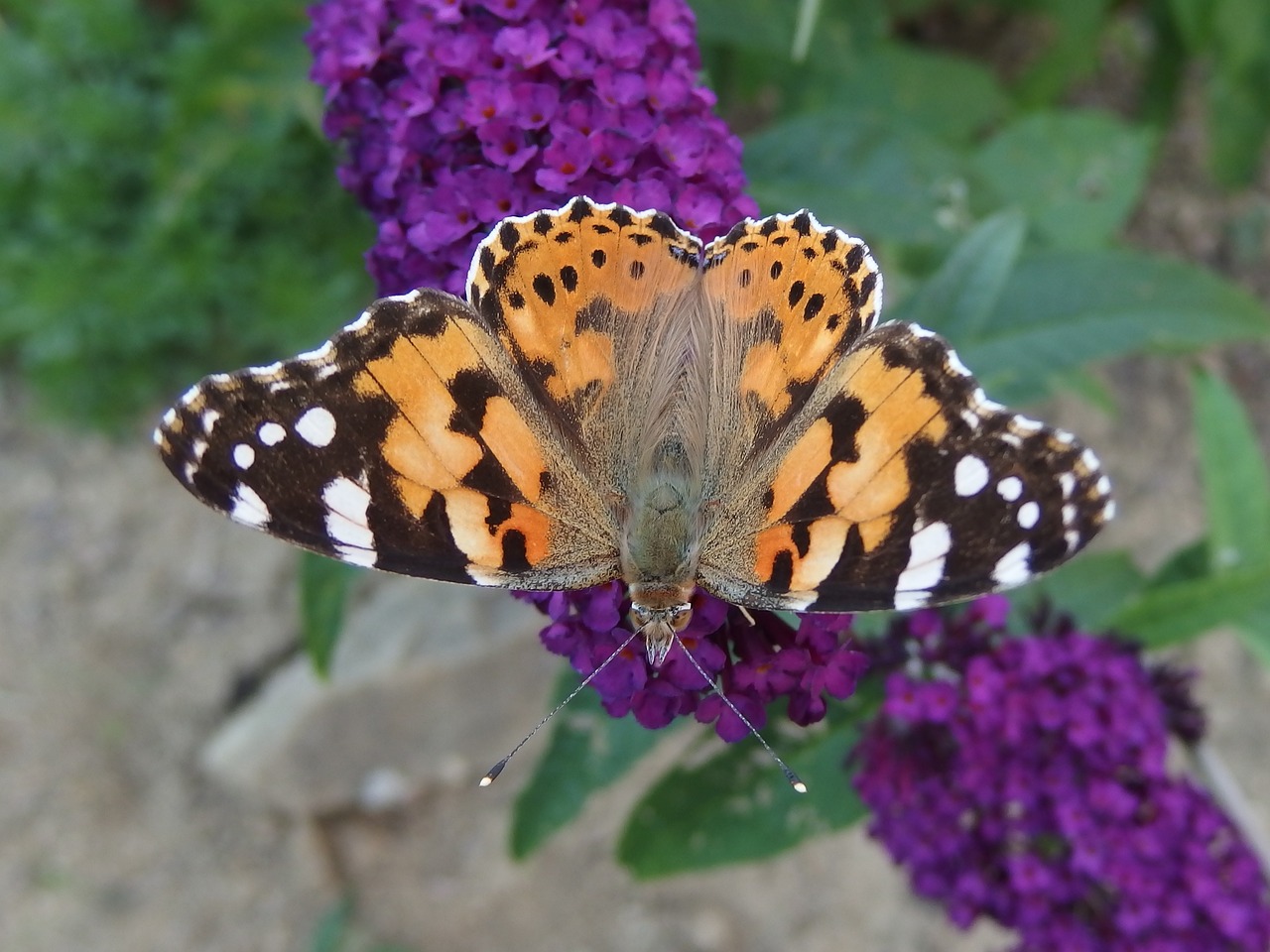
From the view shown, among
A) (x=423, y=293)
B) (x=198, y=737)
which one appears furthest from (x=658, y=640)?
(x=198, y=737)

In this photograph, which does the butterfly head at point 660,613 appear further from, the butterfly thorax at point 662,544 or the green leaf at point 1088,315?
the green leaf at point 1088,315

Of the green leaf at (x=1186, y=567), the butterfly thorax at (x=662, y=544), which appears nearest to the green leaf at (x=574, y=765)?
the butterfly thorax at (x=662, y=544)

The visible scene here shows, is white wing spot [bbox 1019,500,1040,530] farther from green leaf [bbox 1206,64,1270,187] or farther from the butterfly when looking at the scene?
green leaf [bbox 1206,64,1270,187]

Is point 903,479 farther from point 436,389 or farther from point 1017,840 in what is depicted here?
point 1017,840

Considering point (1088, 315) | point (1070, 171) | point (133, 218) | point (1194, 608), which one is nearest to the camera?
point (1194, 608)

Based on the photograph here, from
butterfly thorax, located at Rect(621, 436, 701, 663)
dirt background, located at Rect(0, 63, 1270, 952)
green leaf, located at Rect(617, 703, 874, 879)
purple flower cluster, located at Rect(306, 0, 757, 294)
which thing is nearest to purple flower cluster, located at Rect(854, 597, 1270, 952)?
green leaf, located at Rect(617, 703, 874, 879)

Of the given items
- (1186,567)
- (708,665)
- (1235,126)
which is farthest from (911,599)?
(1235,126)

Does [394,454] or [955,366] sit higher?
[955,366]

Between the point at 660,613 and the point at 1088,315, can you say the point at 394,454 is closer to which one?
the point at 660,613
